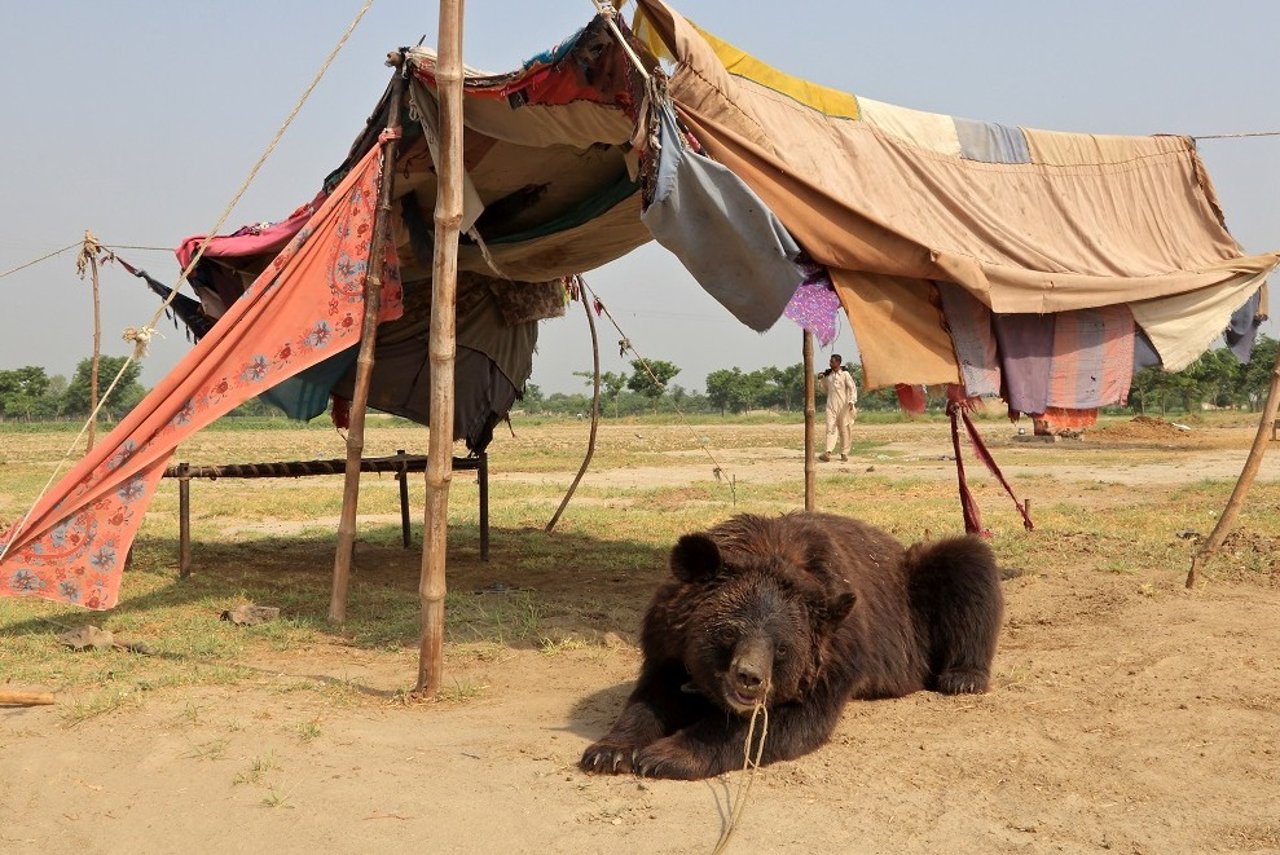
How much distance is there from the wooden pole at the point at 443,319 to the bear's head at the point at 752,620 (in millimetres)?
1199

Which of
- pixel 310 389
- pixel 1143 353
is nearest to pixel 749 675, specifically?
pixel 1143 353

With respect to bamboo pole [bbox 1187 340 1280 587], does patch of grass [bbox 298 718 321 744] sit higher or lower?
lower

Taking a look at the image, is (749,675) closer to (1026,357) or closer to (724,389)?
(1026,357)

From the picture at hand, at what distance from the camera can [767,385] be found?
66.8 metres

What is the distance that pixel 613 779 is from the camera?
12.5 ft

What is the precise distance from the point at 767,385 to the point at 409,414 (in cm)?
5823

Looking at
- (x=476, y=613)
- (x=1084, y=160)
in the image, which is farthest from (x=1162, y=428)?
(x=476, y=613)

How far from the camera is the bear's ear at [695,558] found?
4.07 m

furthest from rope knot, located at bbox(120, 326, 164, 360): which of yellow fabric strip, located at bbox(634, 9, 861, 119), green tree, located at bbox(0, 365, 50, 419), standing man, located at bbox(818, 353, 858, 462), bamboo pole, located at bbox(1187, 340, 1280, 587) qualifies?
green tree, located at bbox(0, 365, 50, 419)

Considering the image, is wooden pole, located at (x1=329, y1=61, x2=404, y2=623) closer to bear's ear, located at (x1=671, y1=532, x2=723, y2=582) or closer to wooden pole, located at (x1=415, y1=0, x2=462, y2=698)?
wooden pole, located at (x1=415, y1=0, x2=462, y2=698)

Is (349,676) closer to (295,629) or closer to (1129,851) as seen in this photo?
Result: (295,629)

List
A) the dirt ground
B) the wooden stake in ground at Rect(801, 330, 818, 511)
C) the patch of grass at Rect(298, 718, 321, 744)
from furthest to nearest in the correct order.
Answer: the wooden stake in ground at Rect(801, 330, 818, 511)
the patch of grass at Rect(298, 718, 321, 744)
the dirt ground

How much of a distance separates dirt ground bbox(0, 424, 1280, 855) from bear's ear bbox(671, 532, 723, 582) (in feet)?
2.48

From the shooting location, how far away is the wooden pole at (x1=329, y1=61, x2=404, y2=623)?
20.6 feet
